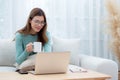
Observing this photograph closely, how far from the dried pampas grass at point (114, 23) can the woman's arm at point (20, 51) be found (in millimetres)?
1514

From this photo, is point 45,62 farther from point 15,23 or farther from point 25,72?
point 15,23

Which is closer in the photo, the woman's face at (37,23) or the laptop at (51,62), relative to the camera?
the laptop at (51,62)

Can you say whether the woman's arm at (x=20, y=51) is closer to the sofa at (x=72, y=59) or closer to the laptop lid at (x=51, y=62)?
the sofa at (x=72, y=59)

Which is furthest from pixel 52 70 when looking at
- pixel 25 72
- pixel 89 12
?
pixel 89 12

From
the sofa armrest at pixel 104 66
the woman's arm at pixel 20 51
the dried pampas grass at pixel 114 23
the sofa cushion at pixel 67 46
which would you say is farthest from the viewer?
the dried pampas grass at pixel 114 23

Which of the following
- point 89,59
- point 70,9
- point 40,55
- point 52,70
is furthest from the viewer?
point 70,9

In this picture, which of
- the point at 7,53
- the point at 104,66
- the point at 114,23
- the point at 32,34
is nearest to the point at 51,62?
the point at 32,34

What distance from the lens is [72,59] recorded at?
328 cm

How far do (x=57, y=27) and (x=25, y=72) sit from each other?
1.78 meters

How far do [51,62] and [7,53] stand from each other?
1246 mm

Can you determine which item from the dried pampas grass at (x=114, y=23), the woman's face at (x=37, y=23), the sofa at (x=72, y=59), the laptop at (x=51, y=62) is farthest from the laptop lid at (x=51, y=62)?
the dried pampas grass at (x=114, y=23)

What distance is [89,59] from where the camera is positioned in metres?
3.13

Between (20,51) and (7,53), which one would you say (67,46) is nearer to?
(7,53)

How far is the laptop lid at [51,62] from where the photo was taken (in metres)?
1.89
